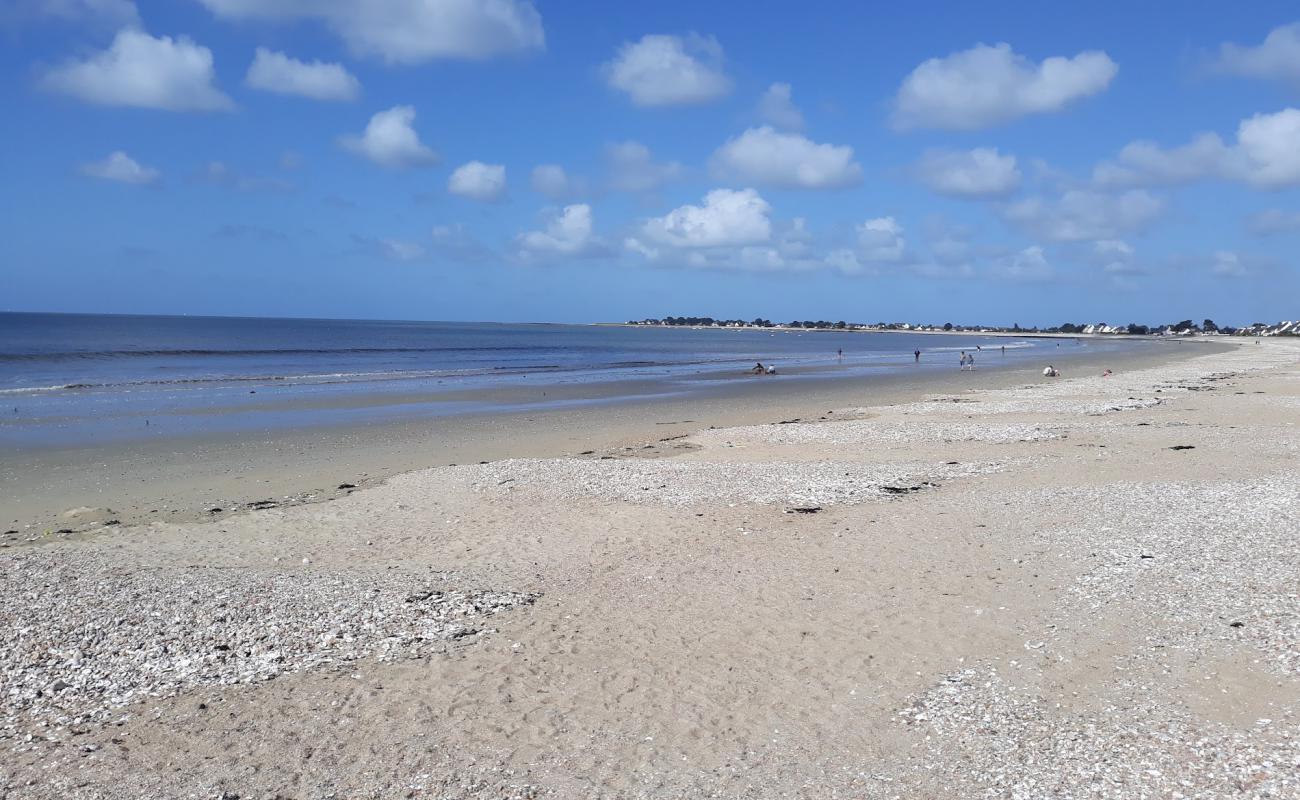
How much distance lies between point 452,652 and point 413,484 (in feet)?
26.7

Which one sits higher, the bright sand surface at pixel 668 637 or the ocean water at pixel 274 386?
the ocean water at pixel 274 386

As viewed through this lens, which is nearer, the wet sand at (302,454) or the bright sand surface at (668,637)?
the bright sand surface at (668,637)

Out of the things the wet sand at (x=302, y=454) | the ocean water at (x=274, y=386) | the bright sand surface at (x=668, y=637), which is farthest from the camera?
the ocean water at (x=274, y=386)

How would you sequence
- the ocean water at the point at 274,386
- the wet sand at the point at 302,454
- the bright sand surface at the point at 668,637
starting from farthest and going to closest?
the ocean water at the point at 274,386, the wet sand at the point at 302,454, the bright sand surface at the point at 668,637

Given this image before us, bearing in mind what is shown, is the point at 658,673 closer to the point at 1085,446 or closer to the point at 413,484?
the point at 413,484

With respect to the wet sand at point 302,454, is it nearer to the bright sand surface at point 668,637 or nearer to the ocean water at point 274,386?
the bright sand surface at point 668,637

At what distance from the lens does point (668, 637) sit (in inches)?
323

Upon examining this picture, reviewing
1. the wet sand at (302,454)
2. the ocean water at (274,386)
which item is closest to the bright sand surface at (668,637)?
the wet sand at (302,454)

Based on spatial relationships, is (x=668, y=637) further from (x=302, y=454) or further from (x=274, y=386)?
(x=274, y=386)

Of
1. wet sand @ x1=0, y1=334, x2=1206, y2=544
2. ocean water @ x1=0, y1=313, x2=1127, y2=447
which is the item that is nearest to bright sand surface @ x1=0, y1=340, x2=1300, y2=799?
wet sand @ x1=0, y1=334, x2=1206, y2=544

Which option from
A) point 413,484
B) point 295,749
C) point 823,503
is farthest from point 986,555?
point 413,484

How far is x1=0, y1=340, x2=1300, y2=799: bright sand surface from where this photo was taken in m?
5.76

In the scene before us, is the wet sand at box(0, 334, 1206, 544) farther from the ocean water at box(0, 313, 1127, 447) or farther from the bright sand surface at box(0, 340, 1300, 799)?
the ocean water at box(0, 313, 1127, 447)

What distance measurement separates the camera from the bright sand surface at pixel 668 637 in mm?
5762
